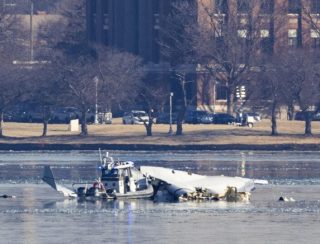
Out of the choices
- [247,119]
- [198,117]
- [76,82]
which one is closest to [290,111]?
[247,119]

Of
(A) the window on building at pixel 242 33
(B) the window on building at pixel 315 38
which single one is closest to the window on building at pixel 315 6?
(B) the window on building at pixel 315 38

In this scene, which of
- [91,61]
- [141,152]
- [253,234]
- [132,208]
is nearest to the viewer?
[253,234]

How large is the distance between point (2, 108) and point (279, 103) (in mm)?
18053

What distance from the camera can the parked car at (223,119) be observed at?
11894 cm

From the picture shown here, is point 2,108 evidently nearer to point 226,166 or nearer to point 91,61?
point 91,61

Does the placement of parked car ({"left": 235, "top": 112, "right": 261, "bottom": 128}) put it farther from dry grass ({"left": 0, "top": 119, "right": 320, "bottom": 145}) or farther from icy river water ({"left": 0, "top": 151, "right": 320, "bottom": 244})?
icy river water ({"left": 0, "top": 151, "right": 320, "bottom": 244})

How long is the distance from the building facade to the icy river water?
4111cm

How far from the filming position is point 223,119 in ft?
392

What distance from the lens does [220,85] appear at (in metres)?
127

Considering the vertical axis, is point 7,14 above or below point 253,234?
above

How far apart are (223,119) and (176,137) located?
1361 centimetres

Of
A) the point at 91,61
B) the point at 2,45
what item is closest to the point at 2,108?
the point at 91,61

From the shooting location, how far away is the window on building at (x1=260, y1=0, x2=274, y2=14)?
126 m

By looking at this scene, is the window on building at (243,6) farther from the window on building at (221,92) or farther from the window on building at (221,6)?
the window on building at (221,92)
